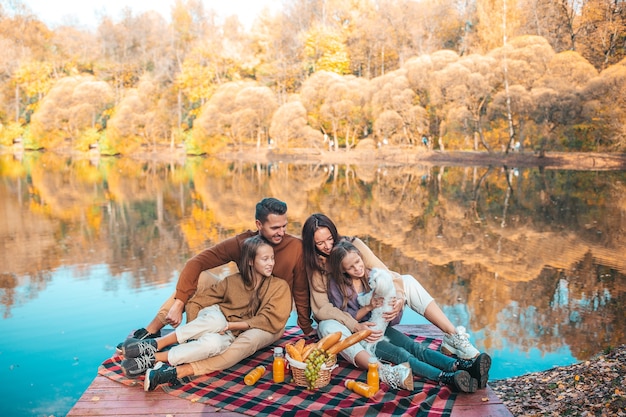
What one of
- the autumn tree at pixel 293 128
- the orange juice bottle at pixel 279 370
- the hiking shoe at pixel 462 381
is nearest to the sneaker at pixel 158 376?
the orange juice bottle at pixel 279 370

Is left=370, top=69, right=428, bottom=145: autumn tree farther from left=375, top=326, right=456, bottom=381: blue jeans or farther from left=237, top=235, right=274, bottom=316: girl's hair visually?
left=375, top=326, right=456, bottom=381: blue jeans

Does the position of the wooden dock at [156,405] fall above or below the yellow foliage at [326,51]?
below

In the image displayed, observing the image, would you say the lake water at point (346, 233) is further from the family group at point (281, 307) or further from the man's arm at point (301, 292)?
the man's arm at point (301, 292)

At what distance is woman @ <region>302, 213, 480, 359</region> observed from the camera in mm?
4000

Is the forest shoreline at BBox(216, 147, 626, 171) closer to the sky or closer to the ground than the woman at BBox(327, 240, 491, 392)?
closer to the sky

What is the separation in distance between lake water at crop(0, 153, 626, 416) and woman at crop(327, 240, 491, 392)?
1.24m

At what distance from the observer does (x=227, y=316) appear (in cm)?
416

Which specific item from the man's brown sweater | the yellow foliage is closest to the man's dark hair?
the man's brown sweater

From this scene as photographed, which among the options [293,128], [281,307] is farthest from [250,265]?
[293,128]

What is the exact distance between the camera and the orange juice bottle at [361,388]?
3.44 meters

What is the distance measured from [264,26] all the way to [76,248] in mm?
42503

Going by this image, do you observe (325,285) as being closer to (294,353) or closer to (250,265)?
(250,265)

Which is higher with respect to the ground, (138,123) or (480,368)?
(138,123)

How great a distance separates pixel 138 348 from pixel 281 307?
1022 mm
